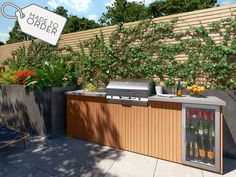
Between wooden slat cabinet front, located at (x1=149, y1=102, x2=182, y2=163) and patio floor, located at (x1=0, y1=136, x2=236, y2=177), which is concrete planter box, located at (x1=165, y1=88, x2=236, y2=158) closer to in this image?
patio floor, located at (x1=0, y1=136, x2=236, y2=177)

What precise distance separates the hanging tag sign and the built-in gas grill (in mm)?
1938

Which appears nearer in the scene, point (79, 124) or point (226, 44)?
point (226, 44)

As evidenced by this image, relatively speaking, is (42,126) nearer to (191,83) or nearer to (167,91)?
(167,91)

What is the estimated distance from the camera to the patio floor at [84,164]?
3.34 metres

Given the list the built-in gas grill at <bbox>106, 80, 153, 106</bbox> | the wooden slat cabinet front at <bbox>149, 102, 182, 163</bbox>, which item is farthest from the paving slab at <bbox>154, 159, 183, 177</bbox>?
the built-in gas grill at <bbox>106, 80, 153, 106</bbox>

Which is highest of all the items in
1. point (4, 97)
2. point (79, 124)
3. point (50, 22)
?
point (50, 22)

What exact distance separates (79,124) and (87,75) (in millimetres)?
1548

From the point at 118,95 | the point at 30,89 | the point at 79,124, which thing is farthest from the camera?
the point at 30,89

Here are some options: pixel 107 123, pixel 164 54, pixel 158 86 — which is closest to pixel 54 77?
pixel 107 123

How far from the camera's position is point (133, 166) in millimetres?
3605

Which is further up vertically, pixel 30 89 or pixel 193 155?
pixel 30 89

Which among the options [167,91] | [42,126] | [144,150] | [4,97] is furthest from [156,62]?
[4,97]

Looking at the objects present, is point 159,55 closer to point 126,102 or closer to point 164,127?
point 126,102

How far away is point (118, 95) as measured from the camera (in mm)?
4227
